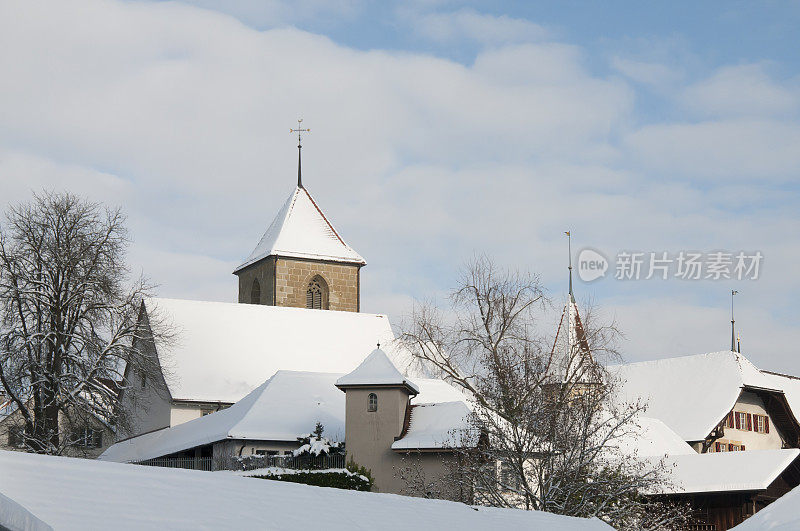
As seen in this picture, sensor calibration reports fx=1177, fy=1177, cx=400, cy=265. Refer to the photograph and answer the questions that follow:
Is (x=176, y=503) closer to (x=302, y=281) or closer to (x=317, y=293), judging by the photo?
(x=302, y=281)

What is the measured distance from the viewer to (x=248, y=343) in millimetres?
51094

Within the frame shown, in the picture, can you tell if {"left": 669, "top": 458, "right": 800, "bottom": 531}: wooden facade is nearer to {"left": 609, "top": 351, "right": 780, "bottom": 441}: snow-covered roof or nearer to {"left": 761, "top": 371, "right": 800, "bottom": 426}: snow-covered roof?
{"left": 609, "top": 351, "right": 780, "bottom": 441}: snow-covered roof

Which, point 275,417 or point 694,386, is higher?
point 694,386

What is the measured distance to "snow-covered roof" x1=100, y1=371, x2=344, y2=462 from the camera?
38031 mm

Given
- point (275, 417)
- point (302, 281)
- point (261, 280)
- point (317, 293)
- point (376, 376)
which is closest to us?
point (376, 376)

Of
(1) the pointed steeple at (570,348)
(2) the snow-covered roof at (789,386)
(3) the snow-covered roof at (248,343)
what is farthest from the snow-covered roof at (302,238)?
(2) the snow-covered roof at (789,386)

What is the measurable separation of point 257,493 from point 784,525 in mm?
17089

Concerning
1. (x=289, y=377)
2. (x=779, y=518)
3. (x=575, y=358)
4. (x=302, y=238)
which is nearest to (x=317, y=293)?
(x=302, y=238)

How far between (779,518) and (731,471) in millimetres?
14330

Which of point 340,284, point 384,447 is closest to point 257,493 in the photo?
point 384,447

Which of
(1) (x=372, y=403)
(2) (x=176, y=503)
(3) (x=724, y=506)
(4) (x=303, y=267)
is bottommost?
(3) (x=724, y=506)

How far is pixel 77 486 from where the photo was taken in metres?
12.2

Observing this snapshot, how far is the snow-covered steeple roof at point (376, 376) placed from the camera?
37.0 meters

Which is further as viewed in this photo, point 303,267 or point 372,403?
point 303,267
